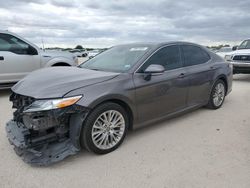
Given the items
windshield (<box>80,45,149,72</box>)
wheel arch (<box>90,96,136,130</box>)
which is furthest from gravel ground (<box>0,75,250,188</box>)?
windshield (<box>80,45,149,72</box>)

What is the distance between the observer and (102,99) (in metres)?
2.92

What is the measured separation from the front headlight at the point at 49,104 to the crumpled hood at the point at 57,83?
0.21 feet

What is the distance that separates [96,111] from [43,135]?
0.71 m

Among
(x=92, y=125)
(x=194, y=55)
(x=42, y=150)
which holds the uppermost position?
(x=194, y=55)

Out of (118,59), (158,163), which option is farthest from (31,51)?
(158,163)

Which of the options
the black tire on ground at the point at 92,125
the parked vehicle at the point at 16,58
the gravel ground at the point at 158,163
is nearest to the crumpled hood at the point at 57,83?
the black tire on ground at the point at 92,125

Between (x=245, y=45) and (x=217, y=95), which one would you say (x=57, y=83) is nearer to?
(x=217, y=95)

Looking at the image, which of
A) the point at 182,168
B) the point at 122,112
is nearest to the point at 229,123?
the point at 182,168

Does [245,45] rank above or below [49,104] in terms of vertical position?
above

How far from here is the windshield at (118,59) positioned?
11.7ft

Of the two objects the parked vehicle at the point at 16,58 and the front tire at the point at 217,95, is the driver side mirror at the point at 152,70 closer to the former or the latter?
the front tire at the point at 217,95

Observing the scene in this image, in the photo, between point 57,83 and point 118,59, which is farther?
point 118,59

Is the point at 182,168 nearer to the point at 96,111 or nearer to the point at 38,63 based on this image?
the point at 96,111

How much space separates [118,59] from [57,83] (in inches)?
51.3
